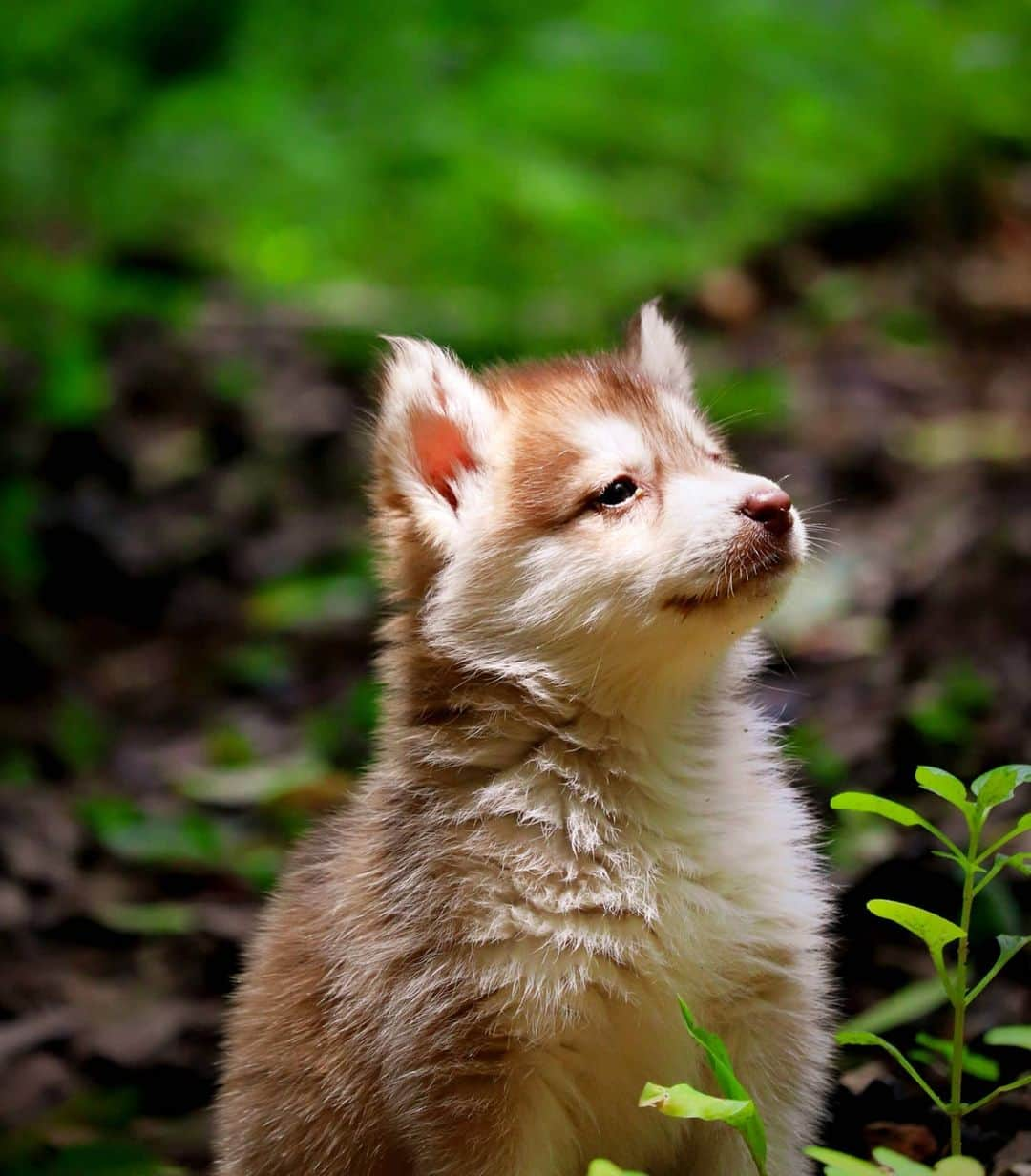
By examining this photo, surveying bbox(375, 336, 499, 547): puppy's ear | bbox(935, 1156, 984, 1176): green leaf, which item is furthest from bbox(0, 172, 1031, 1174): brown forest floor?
bbox(375, 336, 499, 547): puppy's ear

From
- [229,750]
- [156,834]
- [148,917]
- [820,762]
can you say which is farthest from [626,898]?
[229,750]

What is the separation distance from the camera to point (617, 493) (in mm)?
3207

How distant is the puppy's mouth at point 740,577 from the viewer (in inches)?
117

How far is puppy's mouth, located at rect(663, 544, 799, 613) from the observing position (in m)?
2.98

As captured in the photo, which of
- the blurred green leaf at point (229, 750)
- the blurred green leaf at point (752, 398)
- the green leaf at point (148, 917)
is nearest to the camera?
the green leaf at point (148, 917)

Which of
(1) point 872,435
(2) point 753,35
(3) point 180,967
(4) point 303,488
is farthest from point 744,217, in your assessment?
(3) point 180,967

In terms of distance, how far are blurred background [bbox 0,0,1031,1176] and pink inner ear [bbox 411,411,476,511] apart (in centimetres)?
120

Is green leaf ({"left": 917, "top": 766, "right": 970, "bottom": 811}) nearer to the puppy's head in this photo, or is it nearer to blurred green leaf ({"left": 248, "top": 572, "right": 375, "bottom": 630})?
the puppy's head

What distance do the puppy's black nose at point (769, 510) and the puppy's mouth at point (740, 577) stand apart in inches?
1.5

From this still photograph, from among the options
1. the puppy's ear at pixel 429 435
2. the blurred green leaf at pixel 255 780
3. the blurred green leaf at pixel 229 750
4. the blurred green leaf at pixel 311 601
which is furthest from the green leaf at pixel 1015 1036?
the blurred green leaf at pixel 311 601

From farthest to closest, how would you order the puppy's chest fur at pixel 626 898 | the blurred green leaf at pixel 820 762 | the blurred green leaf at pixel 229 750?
the blurred green leaf at pixel 229 750 → the blurred green leaf at pixel 820 762 → the puppy's chest fur at pixel 626 898

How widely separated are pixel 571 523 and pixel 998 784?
1038 mm

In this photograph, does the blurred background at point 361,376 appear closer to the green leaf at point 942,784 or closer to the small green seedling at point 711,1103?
the small green seedling at point 711,1103

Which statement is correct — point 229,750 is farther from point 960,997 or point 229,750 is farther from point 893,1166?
point 893,1166
